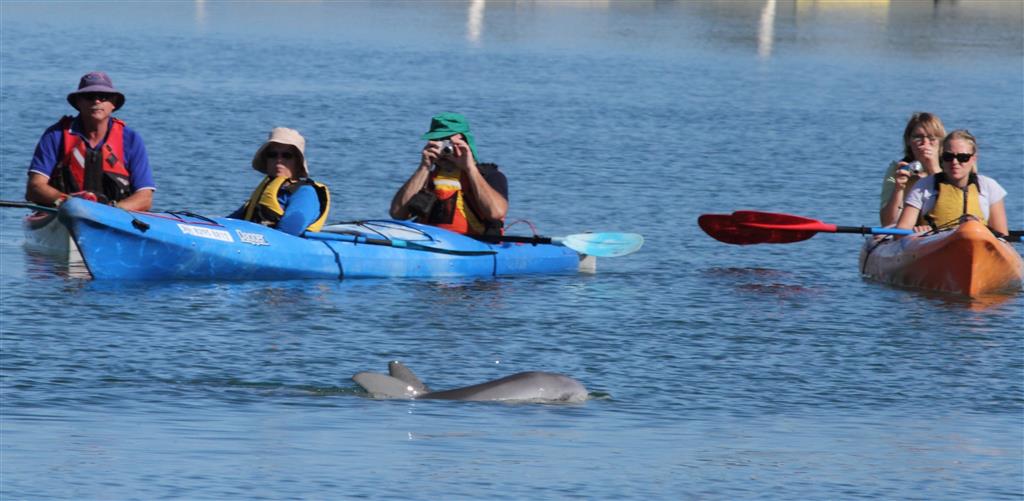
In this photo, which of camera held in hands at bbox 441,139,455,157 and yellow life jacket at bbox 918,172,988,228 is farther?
yellow life jacket at bbox 918,172,988,228

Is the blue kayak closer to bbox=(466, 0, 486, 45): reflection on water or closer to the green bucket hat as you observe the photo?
the green bucket hat

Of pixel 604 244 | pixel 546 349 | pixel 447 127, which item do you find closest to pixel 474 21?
pixel 604 244

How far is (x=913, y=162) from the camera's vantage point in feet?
43.1

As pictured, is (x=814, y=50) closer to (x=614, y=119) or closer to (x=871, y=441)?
(x=614, y=119)

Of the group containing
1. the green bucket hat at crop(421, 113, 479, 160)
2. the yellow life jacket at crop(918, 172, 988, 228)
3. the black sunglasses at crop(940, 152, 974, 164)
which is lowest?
the yellow life jacket at crop(918, 172, 988, 228)

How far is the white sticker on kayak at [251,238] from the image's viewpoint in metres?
12.1

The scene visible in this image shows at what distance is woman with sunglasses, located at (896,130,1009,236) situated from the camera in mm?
12367

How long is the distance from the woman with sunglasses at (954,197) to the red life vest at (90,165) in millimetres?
5557

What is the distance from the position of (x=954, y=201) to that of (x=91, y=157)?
5.95 metres

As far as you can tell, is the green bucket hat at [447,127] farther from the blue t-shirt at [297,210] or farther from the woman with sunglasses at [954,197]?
the woman with sunglasses at [954,197]

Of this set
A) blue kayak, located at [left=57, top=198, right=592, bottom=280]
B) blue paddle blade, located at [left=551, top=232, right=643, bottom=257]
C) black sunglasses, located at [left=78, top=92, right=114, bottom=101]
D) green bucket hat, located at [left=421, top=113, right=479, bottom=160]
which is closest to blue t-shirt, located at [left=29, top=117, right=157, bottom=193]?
black sunglasses, located at [left=78, top=92, right=114, bottom=101]

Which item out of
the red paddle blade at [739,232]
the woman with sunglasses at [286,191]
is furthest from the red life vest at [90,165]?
the red paddle blade at [739,232]

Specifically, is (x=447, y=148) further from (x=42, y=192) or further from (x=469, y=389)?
(x=469, y=389)

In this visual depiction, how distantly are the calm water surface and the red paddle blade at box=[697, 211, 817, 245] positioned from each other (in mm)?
250
